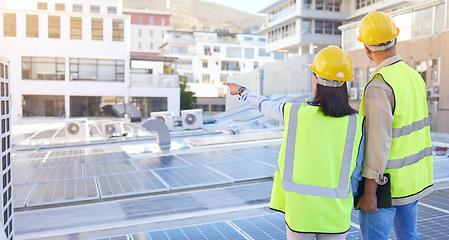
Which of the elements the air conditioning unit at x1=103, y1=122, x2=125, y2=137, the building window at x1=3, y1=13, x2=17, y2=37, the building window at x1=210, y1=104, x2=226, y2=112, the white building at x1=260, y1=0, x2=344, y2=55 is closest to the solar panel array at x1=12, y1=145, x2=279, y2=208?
the air conditioning unit at x1=103, y1=122, x2=125, y2=137

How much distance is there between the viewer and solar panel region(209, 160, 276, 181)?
7777 mm

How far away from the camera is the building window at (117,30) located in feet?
138

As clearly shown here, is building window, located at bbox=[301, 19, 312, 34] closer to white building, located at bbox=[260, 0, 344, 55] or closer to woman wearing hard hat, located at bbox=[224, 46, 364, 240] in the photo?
white building, located at bbox=[260, 0, 344, 55]

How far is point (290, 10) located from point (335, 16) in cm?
555

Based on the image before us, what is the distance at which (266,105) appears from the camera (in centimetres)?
286

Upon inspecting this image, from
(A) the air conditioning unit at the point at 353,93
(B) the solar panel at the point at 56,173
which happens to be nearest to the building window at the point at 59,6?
(A) the air conditioning unit at the point at 353,93

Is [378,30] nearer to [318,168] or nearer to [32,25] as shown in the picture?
[318,168]

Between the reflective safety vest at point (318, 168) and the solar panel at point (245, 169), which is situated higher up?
the reflective safety vest at point (318, 168)

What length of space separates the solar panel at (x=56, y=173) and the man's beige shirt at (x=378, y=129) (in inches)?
263

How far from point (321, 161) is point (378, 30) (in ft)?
3.52

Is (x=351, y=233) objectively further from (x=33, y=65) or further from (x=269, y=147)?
(x=33, y=65)

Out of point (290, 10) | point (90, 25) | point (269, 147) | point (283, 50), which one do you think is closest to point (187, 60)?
point (283, 50)

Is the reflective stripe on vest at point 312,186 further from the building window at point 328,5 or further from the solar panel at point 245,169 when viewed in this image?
the building window at point 328,5

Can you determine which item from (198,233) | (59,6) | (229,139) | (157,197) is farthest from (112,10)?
(198,233)
